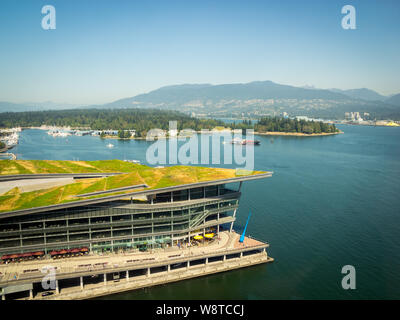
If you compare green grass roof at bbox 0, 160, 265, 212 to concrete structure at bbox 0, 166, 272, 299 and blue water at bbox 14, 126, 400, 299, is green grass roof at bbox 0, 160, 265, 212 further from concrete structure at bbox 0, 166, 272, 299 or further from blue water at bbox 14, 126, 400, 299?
blue water at bbox 14, 126, 400, 299

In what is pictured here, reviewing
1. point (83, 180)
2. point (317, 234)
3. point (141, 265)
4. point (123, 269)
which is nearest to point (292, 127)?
point (317, 234)

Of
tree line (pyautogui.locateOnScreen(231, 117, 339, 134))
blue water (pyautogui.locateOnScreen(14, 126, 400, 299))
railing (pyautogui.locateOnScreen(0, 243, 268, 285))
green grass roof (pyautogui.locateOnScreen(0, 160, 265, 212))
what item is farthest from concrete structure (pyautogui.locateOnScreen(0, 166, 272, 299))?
tree line (pyautogui.locateOnScreen(231, 117, 339, 134))

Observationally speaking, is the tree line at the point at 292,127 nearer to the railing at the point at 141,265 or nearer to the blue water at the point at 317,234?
the blue water at the point at 317,234

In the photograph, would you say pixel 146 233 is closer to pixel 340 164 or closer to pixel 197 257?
pixel 197 257

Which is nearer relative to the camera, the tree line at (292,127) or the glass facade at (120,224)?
the glass facade at (120,224)

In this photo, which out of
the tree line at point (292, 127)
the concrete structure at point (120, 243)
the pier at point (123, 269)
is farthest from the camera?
the tree line at point (292, 127)

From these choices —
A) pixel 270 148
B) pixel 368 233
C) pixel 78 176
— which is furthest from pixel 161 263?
pixel 270 148

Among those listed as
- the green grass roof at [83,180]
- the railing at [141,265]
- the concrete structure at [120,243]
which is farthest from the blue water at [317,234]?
the green grass roof at [83,180]
